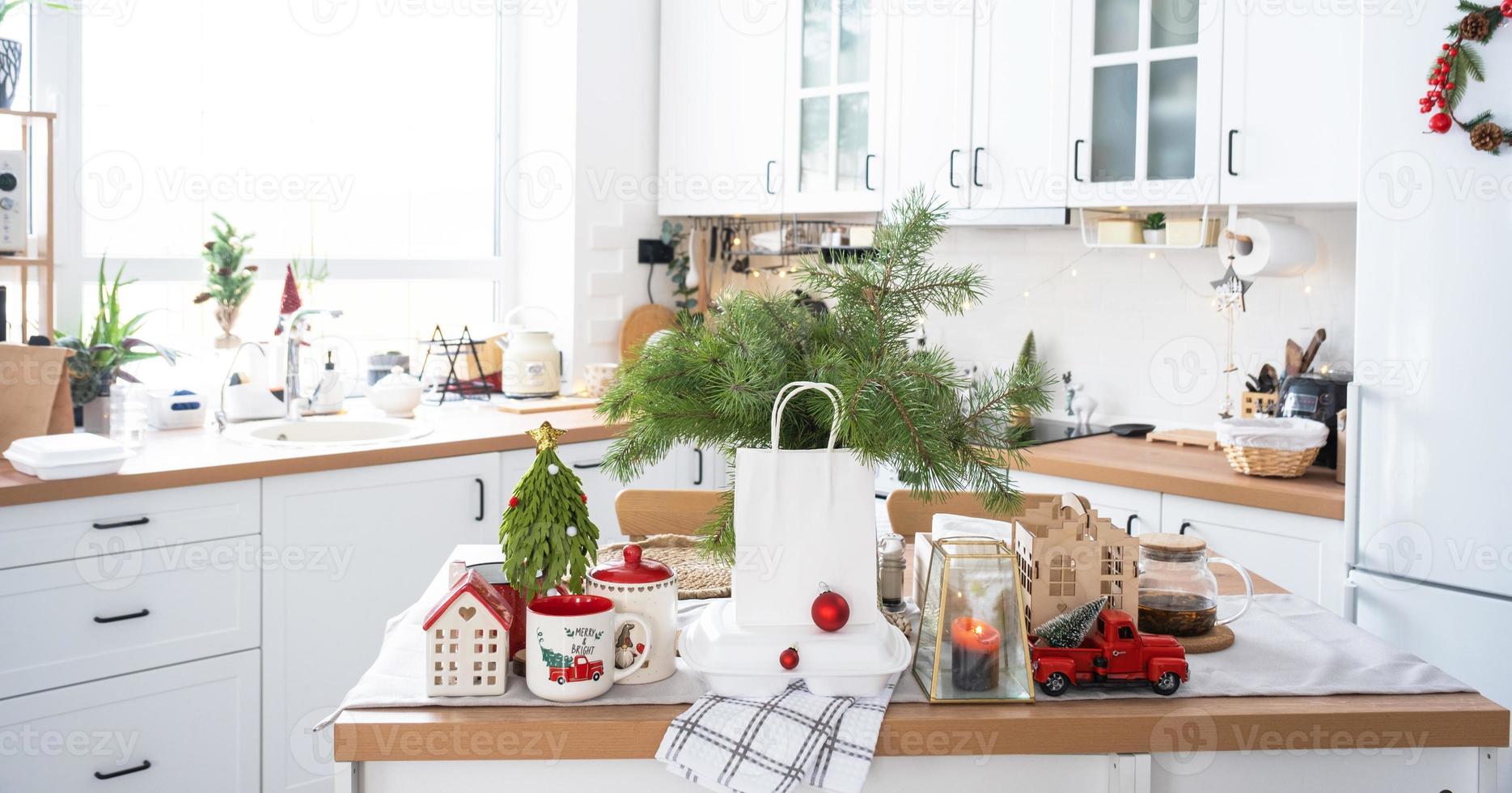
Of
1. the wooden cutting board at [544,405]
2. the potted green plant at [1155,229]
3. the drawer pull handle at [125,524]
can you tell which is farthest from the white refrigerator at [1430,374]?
the drawer pull handle at [125,524]

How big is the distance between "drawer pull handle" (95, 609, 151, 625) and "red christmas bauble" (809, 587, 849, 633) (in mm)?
1719


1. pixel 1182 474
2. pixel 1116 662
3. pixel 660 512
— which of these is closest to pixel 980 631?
pixel 1116 662

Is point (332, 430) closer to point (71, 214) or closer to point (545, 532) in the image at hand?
point (71, 214)

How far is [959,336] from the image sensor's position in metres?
3.84

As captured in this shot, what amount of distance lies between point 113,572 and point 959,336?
7.98 feet

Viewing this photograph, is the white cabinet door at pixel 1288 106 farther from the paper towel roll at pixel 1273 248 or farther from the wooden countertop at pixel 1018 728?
the wooden countertop at pixel 1018 728

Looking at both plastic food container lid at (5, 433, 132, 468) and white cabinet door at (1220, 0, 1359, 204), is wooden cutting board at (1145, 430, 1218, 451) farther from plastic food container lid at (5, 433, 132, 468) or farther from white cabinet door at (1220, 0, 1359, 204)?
plastic food container lid at (5, 433, 132, 468)

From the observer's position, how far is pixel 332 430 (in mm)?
3281

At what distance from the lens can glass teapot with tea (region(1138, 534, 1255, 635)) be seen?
1.51 metres

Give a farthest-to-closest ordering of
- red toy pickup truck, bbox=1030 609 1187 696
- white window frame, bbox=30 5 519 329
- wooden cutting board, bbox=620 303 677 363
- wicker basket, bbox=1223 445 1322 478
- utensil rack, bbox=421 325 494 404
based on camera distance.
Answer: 1. wooden cutting board, bbox=620 303 677 363
2. utensil rack, bbox=421 325 494 404
3. white window frame, bbox=30 5 519 329
4. wicker basket, bbox=1223 445 1322 478
5. red toy pickup truck, bbox=1030 609 1187 696

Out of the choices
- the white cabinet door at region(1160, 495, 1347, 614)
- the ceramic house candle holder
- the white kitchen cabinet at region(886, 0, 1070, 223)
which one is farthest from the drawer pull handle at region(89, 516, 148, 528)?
the white cabinet door at region(1160, 495, 1347, 614)

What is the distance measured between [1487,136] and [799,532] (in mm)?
1696

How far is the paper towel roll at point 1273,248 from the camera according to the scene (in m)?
2.90

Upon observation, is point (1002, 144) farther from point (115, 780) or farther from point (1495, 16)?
point (115, 780)
